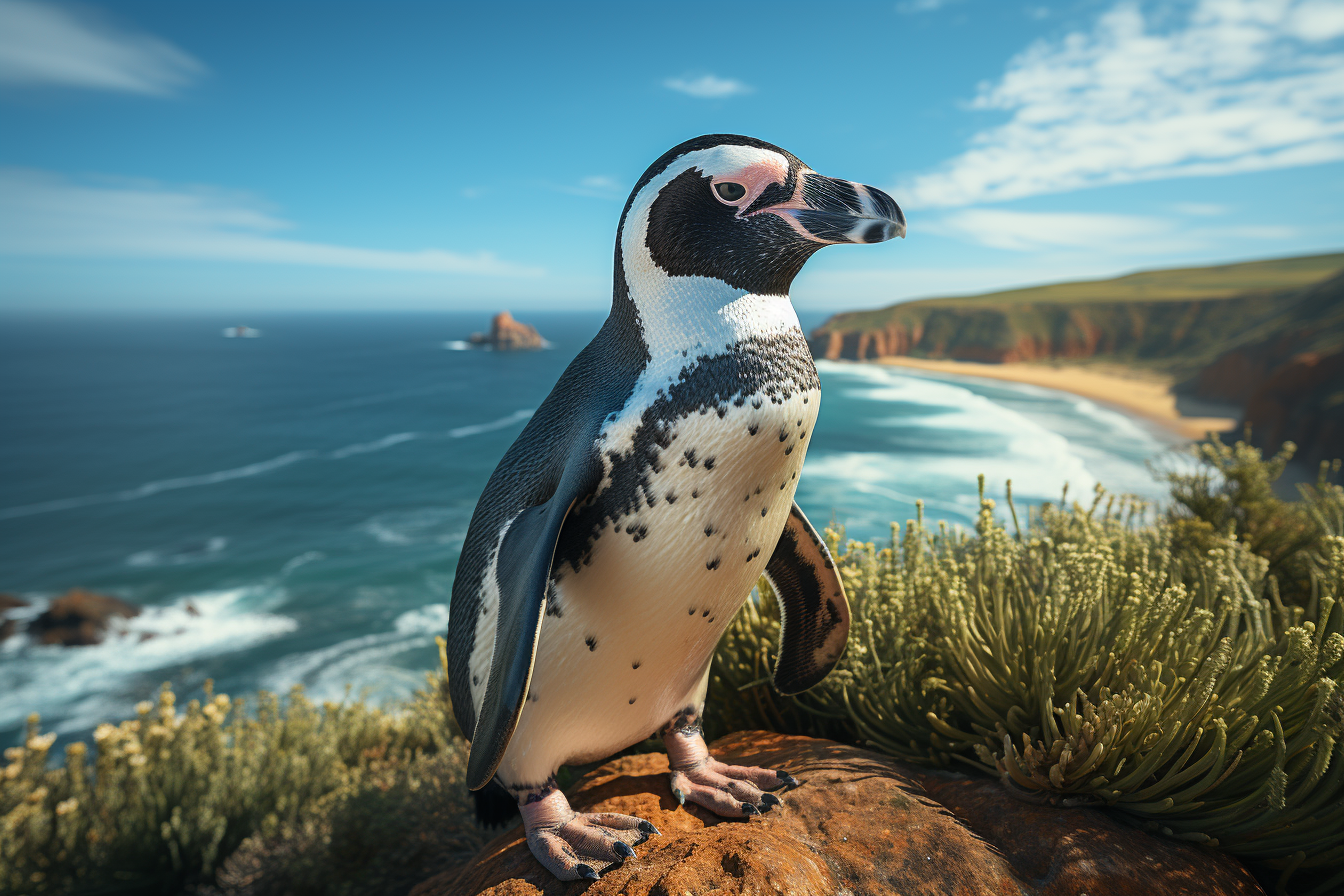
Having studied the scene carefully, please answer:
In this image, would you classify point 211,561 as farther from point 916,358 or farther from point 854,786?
point 916,358

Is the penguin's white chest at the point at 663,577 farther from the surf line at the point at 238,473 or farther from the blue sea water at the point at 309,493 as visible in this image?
the surf line at the point at 238,473

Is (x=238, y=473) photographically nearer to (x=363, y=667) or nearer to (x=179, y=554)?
(x=179, y=554)

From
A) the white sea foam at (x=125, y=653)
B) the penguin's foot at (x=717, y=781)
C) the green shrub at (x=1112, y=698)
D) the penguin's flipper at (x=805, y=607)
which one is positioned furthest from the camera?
the white sea foam at (x=125, y=653)

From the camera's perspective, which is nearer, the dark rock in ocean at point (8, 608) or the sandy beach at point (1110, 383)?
the dark rock in ocean at point (8, 608)

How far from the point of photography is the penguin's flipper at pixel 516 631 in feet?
5.13

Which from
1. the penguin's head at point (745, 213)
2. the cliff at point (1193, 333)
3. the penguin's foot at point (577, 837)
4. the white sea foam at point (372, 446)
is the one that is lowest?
the white sea foam at point (372, 446)

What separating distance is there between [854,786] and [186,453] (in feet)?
155

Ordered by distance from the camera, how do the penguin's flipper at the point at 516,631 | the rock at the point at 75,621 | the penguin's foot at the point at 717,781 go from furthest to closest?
1. the rock at the point at 75,621
2. the penguin's foot at the point at 717,781
3. the penguin's flipper at the point at 516,631

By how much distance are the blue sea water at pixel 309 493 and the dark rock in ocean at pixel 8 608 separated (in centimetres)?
59

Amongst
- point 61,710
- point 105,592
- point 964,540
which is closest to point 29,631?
point 105,592

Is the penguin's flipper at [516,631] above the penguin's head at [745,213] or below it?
below

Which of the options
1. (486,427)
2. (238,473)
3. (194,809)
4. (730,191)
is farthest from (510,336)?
(730,191)

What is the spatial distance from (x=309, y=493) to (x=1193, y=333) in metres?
63.9

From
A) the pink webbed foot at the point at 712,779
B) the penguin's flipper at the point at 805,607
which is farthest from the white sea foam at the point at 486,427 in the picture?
the pink webbed foot at the point at 712,779
